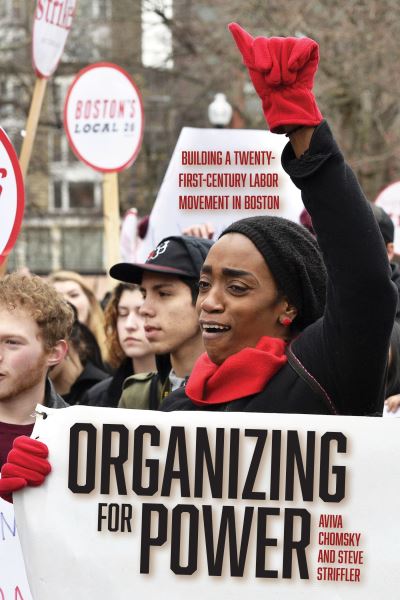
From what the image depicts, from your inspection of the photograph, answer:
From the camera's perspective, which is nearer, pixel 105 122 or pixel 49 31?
pixel 49 31

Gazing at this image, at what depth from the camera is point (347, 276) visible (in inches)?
113

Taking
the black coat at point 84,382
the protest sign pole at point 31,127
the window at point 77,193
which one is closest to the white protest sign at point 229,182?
the protest sign pole at point 31,127

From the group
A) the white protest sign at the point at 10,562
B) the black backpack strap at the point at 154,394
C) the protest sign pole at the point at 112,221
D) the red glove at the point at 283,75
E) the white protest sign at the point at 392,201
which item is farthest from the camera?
the white protest sign at the point at 392,201

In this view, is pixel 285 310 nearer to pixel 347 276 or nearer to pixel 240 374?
pixel 240 374

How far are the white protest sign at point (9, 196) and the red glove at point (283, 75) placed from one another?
1755 mm

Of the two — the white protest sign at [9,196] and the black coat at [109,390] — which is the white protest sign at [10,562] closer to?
the white protest sign at [9,196]

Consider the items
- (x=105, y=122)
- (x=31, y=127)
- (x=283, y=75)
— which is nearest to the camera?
(x=283, y=75)

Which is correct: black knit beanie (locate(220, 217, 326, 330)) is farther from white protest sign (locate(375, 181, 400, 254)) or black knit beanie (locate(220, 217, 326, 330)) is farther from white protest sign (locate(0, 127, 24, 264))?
white protest sign (locate(375, 181, 400, 254))

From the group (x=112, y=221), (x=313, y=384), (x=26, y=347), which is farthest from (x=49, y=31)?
(x=313, y=384)

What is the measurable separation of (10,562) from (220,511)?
0.84m

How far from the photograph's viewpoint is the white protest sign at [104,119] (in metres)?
8.22

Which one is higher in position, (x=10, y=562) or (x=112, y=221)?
(x=112, y=221)

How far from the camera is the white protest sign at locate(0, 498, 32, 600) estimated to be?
3.56 m

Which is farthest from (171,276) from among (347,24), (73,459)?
(347,24)
